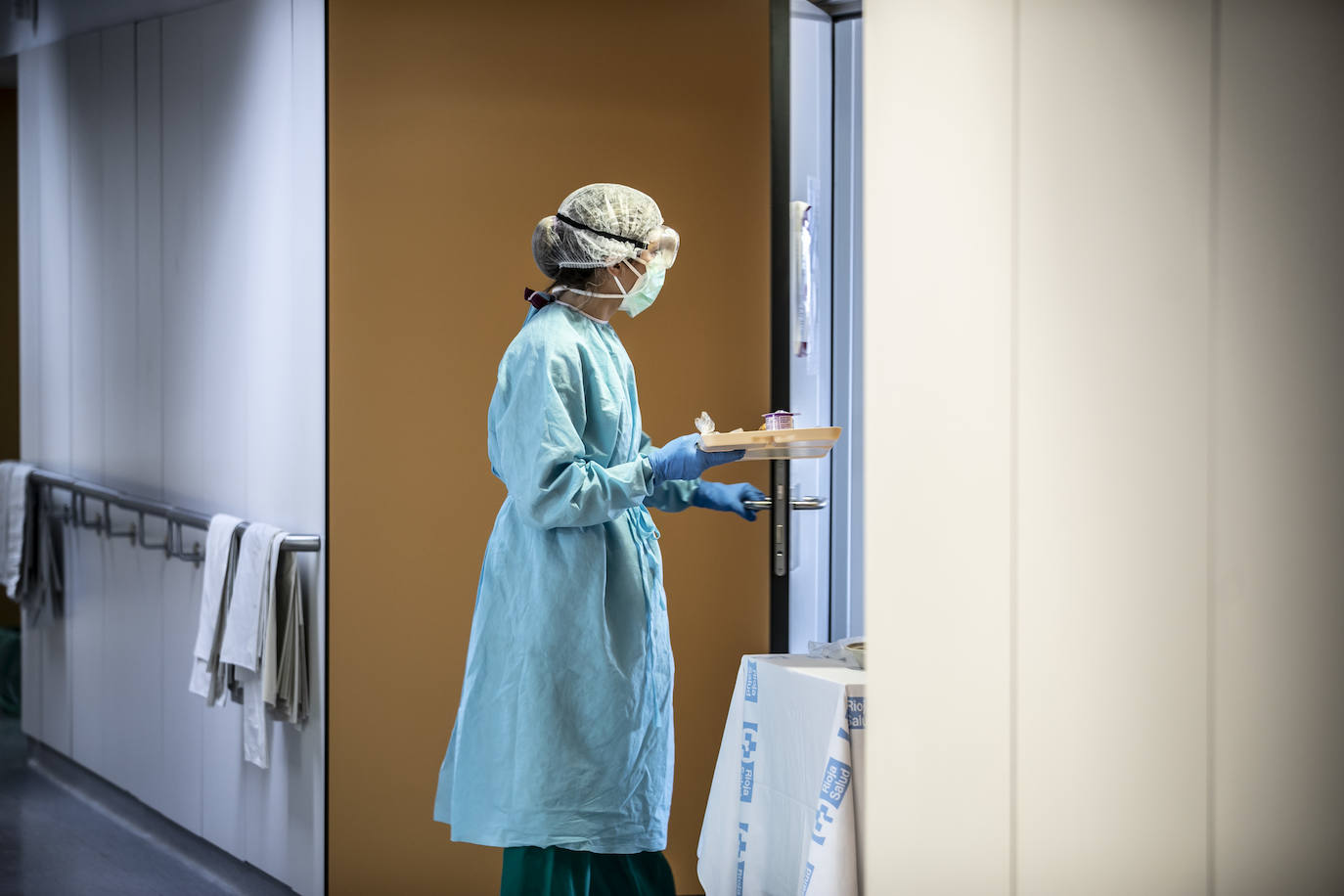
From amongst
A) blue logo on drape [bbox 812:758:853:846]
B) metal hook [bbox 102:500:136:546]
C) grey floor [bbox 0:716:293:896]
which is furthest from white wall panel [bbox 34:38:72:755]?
blue logo on drape [bbox 812:758:853:846]

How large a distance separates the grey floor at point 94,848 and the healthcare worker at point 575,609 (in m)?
1.06

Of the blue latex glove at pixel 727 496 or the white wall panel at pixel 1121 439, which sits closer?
the white wall panel at pixel 1121 439

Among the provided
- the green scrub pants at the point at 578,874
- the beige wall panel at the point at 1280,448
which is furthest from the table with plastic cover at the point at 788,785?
the beige wall panel at the point at 1280,448

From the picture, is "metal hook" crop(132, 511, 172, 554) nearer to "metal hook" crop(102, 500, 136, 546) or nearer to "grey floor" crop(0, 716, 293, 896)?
"metal hook" crop(102, 500, 136, 546)

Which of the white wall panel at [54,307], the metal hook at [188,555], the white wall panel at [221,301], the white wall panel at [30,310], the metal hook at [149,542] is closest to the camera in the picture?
the white wall panel at [221,301]

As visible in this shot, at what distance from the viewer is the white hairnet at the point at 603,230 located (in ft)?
6.91

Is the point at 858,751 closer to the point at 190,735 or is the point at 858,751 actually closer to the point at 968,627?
the point at 968,627

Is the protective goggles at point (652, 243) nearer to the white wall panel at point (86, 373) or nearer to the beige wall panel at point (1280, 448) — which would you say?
the beige wall panel at point (1280, 448)

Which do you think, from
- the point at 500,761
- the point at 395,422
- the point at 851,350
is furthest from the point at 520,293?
the point at 500,761

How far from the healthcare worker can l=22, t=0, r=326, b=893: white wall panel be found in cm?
75

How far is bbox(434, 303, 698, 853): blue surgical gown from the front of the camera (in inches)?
77.9

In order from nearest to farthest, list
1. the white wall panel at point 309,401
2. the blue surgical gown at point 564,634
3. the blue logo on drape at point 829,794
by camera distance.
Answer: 1. the blue logo on drape at point 829,794
2. the blue surgical gown at point 564,634
3. the white wall panel at point 309,401

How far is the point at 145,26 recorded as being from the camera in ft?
10.7

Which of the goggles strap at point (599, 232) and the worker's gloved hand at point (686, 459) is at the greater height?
the goggles strap at point (599, 232)
